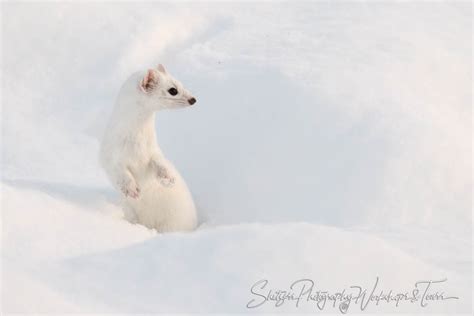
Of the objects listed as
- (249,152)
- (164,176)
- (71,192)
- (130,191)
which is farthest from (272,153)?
(71,192)

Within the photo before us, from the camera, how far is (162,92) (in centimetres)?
501

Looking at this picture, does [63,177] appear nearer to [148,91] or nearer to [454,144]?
[148,91]

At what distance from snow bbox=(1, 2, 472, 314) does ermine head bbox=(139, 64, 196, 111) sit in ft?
2.45

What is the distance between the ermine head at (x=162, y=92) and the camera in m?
4.98

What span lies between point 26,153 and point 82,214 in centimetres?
223

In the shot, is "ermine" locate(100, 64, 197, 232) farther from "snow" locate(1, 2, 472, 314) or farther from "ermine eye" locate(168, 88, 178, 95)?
"snow" locate(1, 2, 472, 314)

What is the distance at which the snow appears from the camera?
3.41 m

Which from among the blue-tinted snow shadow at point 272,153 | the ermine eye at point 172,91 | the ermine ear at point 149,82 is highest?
the ermine ear at point 149,82

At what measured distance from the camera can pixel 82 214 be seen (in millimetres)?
4469

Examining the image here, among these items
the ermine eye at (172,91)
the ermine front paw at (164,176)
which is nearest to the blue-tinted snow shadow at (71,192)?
the ermine front paw at (164,176)

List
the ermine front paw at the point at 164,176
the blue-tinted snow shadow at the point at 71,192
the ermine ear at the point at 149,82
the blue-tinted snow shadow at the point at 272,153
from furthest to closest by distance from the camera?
the blue-tinted snow shadow at the point at 272,153, the ermine front paw at the point at 164,176, the ermine ear at the point at 149,82, the blue-tinted snow shadow at the point at 71,192

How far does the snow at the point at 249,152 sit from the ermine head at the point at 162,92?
0.75 m

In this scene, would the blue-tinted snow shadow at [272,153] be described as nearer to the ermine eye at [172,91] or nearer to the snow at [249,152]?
the snow at [249,152]

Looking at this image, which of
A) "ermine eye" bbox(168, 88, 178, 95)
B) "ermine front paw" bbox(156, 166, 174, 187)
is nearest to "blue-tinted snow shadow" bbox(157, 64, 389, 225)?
"ermine front paw" bbox(156, 166, 174, 187)
